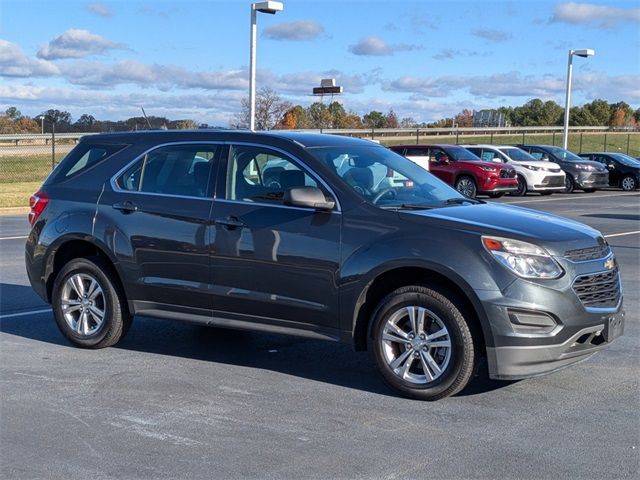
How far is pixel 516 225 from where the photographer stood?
592 centimetres

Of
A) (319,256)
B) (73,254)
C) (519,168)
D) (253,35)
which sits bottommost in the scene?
(73,254)

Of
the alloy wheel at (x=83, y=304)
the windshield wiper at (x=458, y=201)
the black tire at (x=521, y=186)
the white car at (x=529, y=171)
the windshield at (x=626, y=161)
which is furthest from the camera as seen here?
the windshield at (x=626, y=161)

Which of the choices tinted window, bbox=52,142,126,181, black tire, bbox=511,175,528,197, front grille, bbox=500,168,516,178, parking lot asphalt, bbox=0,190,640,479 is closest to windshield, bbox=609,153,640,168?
black tire, bbox=511,175,528,197

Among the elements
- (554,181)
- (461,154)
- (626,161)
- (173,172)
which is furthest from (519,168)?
(173,172)

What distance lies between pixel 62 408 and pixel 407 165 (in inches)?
130

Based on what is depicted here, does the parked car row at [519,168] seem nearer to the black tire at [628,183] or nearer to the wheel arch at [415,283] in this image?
the black tire at [628,183]

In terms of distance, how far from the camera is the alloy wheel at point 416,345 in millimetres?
5809

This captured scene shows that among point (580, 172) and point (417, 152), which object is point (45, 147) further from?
point (580, 172)

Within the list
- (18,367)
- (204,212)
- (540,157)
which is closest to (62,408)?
(18,367)

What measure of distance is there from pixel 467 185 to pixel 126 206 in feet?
71.2

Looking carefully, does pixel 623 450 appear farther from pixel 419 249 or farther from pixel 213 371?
pixel 213 371

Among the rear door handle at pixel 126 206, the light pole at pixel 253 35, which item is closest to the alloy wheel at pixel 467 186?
the light pole at pixel 253 35

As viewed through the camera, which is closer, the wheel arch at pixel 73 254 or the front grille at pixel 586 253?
Result: the front grille at pixel 586 253

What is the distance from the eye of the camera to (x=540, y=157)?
108 feet
